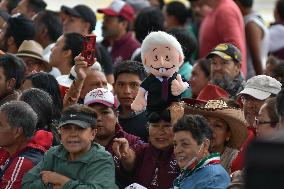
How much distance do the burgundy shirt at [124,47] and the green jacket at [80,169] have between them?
4724 mm

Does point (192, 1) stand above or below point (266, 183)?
below

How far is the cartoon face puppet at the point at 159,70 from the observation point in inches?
187

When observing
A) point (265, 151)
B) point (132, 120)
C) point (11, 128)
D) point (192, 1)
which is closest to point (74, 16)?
point (192, 1)

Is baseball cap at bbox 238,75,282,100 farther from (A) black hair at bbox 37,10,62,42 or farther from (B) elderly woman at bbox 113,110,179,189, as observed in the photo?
(A) black hair at bbox 37,10,62,42

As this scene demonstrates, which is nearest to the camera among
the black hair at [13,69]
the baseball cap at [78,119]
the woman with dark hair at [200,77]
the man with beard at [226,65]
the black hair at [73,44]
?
the baseball cap at [78,119]

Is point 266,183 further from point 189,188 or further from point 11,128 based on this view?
point 11,128

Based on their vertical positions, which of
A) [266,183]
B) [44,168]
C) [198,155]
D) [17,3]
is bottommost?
[17,3]

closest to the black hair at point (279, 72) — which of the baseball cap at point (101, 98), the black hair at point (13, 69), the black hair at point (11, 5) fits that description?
the baseball cap at point (101, 98)

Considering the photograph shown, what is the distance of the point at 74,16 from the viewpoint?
9.35 meters

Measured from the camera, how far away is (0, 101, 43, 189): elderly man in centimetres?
489

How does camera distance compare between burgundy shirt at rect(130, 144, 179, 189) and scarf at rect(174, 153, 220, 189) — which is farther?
burgundy shirt at rect(130, 144, 179, 189)

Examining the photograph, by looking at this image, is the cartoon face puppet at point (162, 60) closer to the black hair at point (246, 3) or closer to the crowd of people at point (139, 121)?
the crowd of people at point (139, 121)

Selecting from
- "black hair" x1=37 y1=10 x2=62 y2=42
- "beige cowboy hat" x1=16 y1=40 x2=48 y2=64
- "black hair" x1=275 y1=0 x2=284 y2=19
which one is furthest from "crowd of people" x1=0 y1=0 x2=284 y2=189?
"black hair" x1=275 y1=0 x2=284 y2=19

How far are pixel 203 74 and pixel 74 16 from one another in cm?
266
